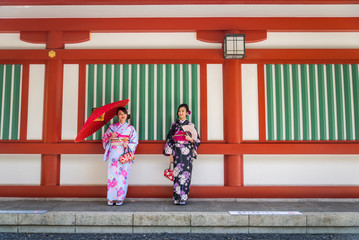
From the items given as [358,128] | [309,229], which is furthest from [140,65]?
[358,128]

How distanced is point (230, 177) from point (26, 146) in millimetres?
3445

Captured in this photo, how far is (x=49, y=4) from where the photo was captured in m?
4.06

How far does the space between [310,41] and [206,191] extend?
3150mm

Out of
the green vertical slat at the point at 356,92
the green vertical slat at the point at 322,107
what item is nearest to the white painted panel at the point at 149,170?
the green vertical slat at the point at 322,107

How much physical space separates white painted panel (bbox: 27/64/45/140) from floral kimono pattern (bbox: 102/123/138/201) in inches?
51.3

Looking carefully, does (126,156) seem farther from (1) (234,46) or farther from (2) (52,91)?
(1) (234,46)

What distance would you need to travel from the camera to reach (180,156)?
392cm

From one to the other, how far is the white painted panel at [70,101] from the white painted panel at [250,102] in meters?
2.90

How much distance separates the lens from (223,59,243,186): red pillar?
420cm

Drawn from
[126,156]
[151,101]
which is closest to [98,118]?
[126,156]

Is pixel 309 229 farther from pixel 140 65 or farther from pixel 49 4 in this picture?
pixel 49 4

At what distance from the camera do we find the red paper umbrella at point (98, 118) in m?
3.57

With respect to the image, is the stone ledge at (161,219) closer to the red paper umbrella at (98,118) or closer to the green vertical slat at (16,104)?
the red paper umbrella at (98,118)
